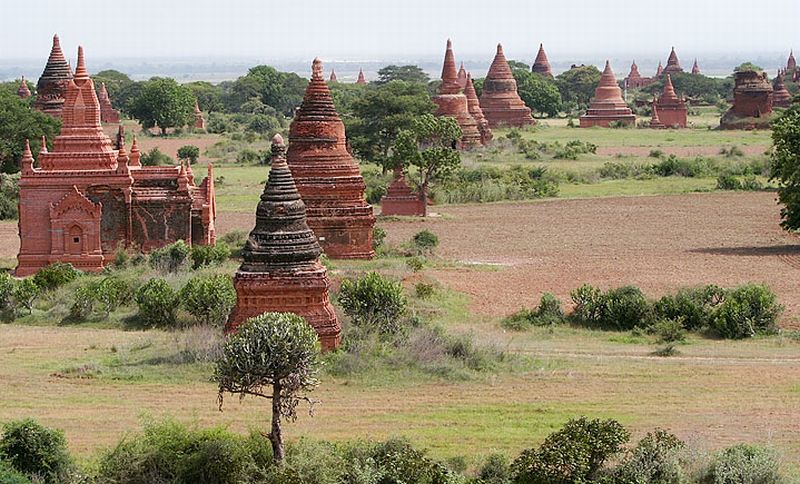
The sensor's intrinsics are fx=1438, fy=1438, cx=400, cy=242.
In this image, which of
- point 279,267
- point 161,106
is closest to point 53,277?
point 279,267

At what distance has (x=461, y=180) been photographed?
173 feet

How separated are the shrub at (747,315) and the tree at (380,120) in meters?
34.0

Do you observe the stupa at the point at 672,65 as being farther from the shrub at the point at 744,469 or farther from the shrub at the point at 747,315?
the shrub at the point at 744,469

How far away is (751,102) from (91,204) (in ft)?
200

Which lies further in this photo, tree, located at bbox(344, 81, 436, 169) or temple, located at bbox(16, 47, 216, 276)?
tree, located at bbox(344, 81, 436, 169)

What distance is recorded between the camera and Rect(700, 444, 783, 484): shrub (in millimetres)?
15172

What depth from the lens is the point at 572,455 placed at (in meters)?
15.4

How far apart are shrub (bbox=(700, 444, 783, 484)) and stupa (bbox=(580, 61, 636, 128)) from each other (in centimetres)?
7511

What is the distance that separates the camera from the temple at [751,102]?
8519 cm

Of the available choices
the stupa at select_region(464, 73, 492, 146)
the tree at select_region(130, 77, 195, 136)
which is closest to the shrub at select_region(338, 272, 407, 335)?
the stupa at select_region(464, 73, 492, 146)

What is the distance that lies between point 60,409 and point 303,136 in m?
14.5

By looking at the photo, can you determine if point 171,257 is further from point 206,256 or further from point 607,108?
point 607,108

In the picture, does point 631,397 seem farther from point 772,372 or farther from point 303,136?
point 303,136

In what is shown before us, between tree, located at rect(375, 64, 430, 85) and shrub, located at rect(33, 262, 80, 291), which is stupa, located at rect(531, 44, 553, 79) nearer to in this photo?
tree, located at rect(375, 64, 430, 85)
